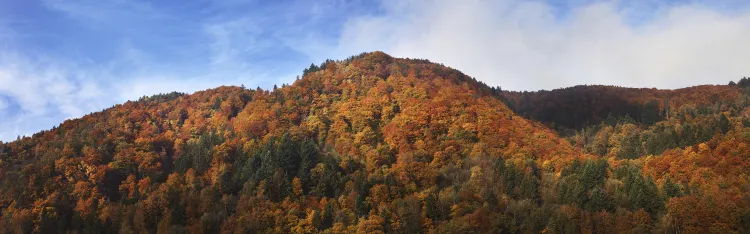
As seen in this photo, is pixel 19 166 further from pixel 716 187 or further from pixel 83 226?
pixel 716 187

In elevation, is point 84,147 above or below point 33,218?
above

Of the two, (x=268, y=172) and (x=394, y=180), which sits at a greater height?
(x=268, y=172)

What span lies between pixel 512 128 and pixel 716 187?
222 feet

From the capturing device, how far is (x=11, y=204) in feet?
536

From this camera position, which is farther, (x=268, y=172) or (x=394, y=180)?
(x=268, y=172)

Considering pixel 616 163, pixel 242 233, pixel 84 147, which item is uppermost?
pixel 84 147

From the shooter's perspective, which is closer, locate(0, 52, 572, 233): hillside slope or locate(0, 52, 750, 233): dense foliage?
locate(0, 52, 750, 233): dense foliage

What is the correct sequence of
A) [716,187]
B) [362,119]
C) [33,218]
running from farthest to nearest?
[362,119], [33,218], [716,187]

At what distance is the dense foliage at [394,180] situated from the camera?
13200 cm

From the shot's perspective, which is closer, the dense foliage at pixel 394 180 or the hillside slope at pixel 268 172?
the dense foliage at pixel 394 180

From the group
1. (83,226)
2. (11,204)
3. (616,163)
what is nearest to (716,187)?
(616,163)

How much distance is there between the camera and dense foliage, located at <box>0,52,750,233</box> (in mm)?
132000

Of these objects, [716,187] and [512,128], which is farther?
[512,128]

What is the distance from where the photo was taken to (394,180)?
516 ft
